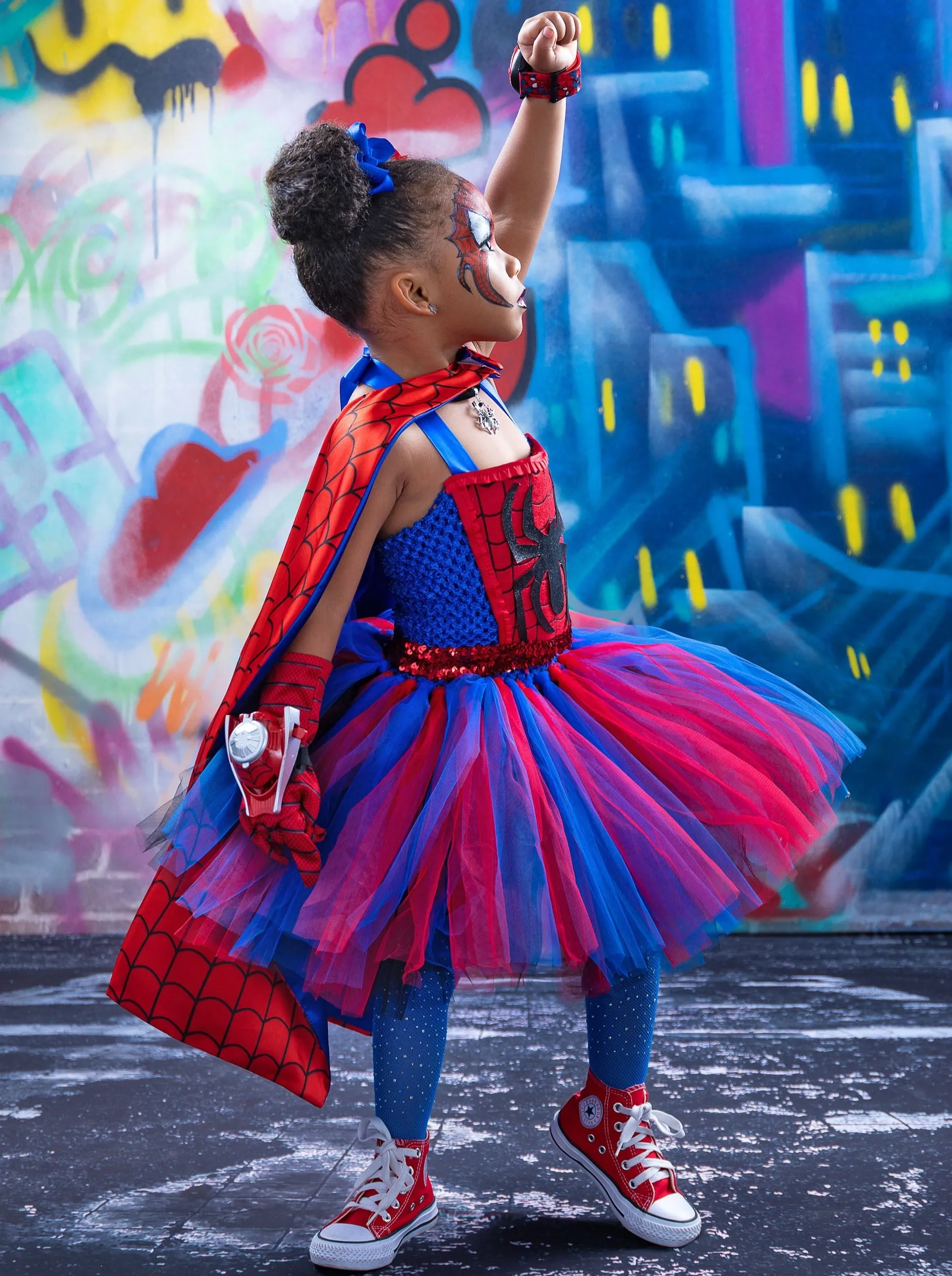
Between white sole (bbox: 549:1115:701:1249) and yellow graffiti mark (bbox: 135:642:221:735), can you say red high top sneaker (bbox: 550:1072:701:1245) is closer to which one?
white sole (bbox: 549:1115:701:1249)

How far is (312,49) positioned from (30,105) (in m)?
0.63

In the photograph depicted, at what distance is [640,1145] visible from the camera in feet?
4.53

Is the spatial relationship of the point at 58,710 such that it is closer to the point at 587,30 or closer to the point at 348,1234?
the point at 348,1234

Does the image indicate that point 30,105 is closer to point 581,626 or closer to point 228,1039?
point 581,626

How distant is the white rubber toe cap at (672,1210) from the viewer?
4.39ft

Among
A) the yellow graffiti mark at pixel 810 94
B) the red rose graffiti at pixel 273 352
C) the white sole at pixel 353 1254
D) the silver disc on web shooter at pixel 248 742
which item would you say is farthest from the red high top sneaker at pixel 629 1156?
the yellow graffiti mark at pixel 810 94

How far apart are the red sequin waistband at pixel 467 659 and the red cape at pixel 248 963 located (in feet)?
0.53

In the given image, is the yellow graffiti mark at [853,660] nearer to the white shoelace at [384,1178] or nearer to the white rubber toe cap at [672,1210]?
the white rubber toe cap at [672,1210]

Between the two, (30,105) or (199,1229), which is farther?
(30,105)

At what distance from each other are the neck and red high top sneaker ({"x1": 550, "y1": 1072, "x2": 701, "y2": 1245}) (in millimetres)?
809

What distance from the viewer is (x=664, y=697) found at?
4.60 feet

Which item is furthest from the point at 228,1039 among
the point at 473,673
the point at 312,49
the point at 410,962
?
the point at 312,49

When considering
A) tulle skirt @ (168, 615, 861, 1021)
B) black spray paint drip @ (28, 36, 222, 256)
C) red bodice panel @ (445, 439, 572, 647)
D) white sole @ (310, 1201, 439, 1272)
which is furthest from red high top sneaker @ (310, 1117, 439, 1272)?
black spray paint drip @ (28, 36, 222, 256)

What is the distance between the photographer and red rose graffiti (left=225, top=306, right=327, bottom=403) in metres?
2.78
